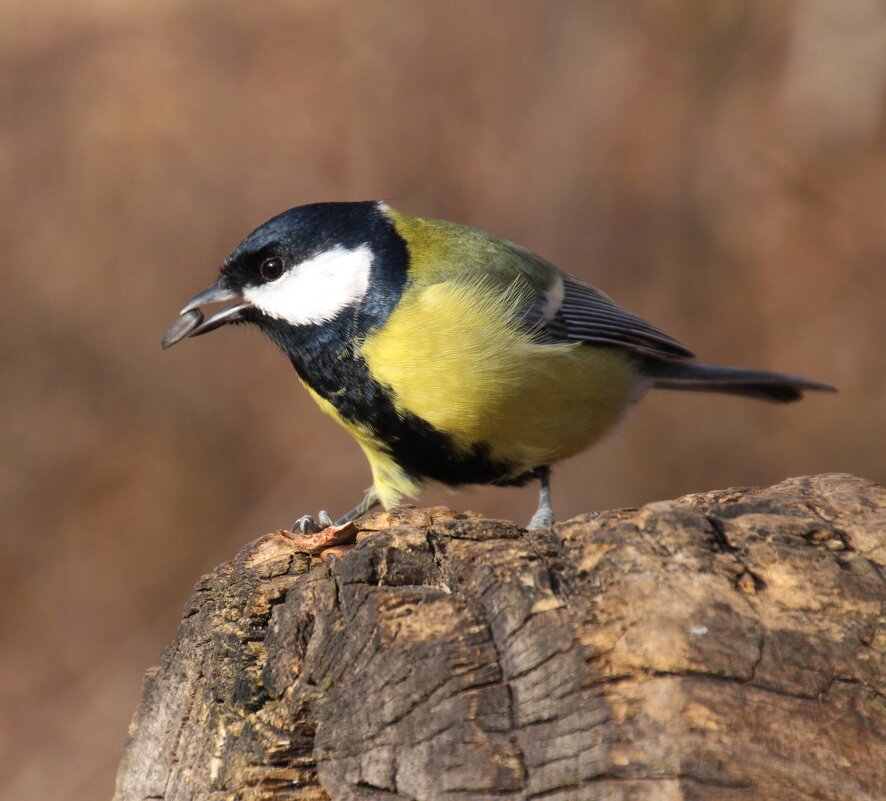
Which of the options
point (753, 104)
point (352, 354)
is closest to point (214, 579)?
point (352, 354)

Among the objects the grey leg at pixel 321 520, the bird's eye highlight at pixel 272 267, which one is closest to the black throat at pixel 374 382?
the bird's eye highlight at pixel 272 267

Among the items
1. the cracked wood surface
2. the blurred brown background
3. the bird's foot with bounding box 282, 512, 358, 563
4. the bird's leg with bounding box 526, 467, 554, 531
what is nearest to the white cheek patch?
the bird's leg with bounding box 526, 467, 554, 531

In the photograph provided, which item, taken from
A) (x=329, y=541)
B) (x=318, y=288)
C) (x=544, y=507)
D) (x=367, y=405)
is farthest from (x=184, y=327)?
(x=329, y=541)

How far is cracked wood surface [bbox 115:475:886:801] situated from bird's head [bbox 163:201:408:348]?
121cm

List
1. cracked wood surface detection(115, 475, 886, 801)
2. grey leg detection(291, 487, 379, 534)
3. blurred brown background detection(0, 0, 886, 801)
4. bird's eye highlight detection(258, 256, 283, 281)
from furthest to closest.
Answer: blurred brown background detection(0, 0, 886, 801)
bird's eye highlight detection(258, 256, 283, 281)
grey leg detection(291, 487, 379, 534)
cracked wood surface detection(115, 475, 886, 801)

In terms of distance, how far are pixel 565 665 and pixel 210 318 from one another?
6.39 ft

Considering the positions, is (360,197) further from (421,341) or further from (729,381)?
(421,341)

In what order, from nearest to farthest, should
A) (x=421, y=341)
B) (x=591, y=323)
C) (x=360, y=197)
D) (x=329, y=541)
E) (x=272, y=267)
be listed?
(x=329, y=541)
(x=421, y=341)
(x=272, y=267)
(x=591, y=323)
(x=360, y=197)

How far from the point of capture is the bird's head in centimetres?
285

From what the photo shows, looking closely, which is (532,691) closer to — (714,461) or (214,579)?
(214,579)

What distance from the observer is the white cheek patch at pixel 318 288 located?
9.30 ft

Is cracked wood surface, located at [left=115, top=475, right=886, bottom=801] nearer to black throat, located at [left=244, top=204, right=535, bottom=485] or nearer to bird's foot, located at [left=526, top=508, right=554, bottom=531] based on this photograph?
black throat, located at [left=244, top=204, right=535, bottom=485]

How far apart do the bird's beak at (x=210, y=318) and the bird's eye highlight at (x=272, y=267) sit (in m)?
0.11

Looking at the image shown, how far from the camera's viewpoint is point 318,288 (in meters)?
2.87
